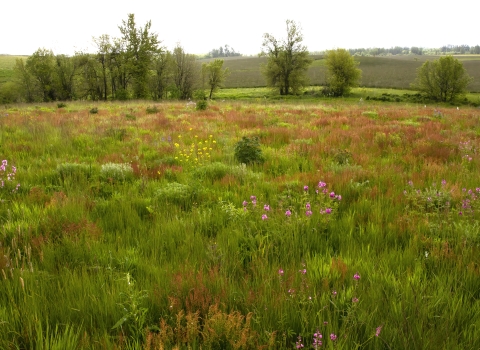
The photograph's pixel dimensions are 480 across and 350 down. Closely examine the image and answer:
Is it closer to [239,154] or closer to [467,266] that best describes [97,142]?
[239,154]

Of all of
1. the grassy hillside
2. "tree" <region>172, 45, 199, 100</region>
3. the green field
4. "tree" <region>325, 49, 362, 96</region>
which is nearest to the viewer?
the green field

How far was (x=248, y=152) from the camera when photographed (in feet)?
20.9

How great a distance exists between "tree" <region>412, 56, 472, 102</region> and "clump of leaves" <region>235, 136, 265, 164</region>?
2520 inches

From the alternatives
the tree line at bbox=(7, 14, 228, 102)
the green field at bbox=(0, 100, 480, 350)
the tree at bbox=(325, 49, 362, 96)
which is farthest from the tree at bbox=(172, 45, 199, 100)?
the green field at bbox=(0, 100, 480, 350)

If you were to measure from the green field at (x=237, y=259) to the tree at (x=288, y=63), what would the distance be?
61.2 meters

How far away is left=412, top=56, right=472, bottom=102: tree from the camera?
53.9m

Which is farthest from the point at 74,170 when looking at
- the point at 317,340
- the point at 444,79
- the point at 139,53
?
the point at 444,79

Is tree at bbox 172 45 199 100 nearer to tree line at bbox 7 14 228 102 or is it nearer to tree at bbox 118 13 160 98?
tree line at bbox 7 14 228 102

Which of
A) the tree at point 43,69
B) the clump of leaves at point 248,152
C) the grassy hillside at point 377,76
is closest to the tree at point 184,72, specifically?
the tree at point 43,69

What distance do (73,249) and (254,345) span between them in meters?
1.97

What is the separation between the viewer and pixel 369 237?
2980 millimetres

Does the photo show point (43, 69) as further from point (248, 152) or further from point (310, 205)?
point (310, 205)

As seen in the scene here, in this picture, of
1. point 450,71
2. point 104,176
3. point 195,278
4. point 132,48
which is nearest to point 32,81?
point 132,48

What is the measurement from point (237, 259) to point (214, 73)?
60177 millimetres
